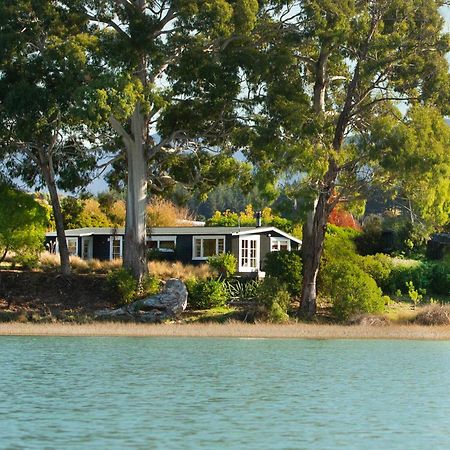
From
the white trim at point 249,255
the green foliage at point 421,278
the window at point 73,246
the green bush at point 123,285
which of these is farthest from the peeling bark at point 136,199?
the window at point 73,246

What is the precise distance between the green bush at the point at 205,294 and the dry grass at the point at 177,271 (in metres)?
2.48

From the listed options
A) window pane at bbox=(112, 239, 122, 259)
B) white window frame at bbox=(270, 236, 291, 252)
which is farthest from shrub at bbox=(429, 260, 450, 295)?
window pane at bbox=(112, 239, 122, 259)

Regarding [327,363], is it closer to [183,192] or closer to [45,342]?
[45,342]

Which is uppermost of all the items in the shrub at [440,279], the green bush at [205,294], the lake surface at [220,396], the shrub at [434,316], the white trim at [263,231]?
the white trim at [263,231]

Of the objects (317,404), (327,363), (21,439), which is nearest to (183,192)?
(327,363)

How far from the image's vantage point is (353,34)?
45188 mm

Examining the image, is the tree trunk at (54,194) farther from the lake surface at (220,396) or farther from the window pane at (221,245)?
the lake surface at (220,396)

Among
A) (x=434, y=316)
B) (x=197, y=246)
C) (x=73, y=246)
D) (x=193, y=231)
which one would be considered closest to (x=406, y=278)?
(x=434, y=316)

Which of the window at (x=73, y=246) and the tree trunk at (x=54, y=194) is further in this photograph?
the window at (x=73, y=246)

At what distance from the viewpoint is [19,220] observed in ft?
158

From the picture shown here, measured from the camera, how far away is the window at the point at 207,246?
196 ft

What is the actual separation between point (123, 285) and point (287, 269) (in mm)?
7467

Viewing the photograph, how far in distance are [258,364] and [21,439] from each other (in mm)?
13288

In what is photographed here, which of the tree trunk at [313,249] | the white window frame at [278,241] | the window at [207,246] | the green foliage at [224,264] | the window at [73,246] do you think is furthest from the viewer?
the window at [73,246]
